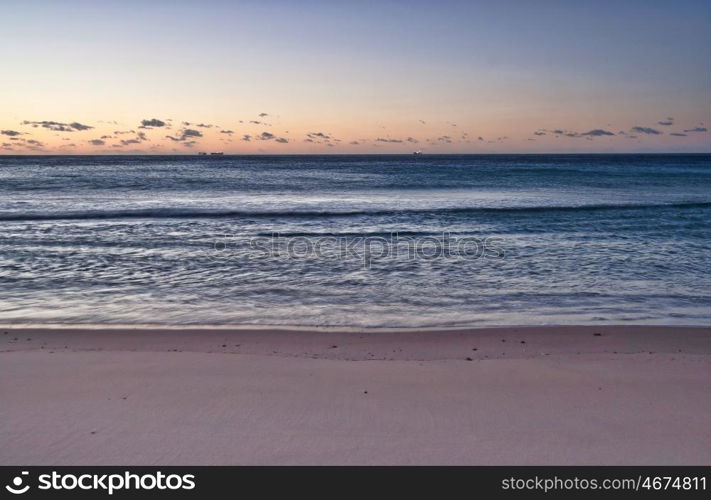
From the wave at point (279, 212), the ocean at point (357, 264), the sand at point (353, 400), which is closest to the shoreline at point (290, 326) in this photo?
the ocean at point (357, 264)

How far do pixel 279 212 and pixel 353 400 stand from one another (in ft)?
76.9

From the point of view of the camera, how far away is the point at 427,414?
5188 mm

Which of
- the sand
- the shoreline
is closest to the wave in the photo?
the shoreline

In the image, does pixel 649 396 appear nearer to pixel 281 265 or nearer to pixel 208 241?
pixel 281 265

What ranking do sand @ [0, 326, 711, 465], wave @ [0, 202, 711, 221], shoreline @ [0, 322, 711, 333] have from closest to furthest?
sand @ [0, 326, 711, 465], shoreline @ [0, 322, 711, 333], wave @ [0, 202, 711, 221]

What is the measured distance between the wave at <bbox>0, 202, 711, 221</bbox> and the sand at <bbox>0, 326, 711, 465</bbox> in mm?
19275

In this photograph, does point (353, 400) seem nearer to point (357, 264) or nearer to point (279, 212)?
point (357, 264)

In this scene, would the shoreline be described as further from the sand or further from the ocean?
the sand

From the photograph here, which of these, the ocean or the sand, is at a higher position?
the sand

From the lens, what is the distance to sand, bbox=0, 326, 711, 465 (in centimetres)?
Result: 447

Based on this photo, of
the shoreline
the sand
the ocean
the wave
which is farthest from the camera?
the wave

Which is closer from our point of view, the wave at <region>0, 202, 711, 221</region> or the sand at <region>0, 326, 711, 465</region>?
the sand at <region>0, 326, 711, 465</region>
